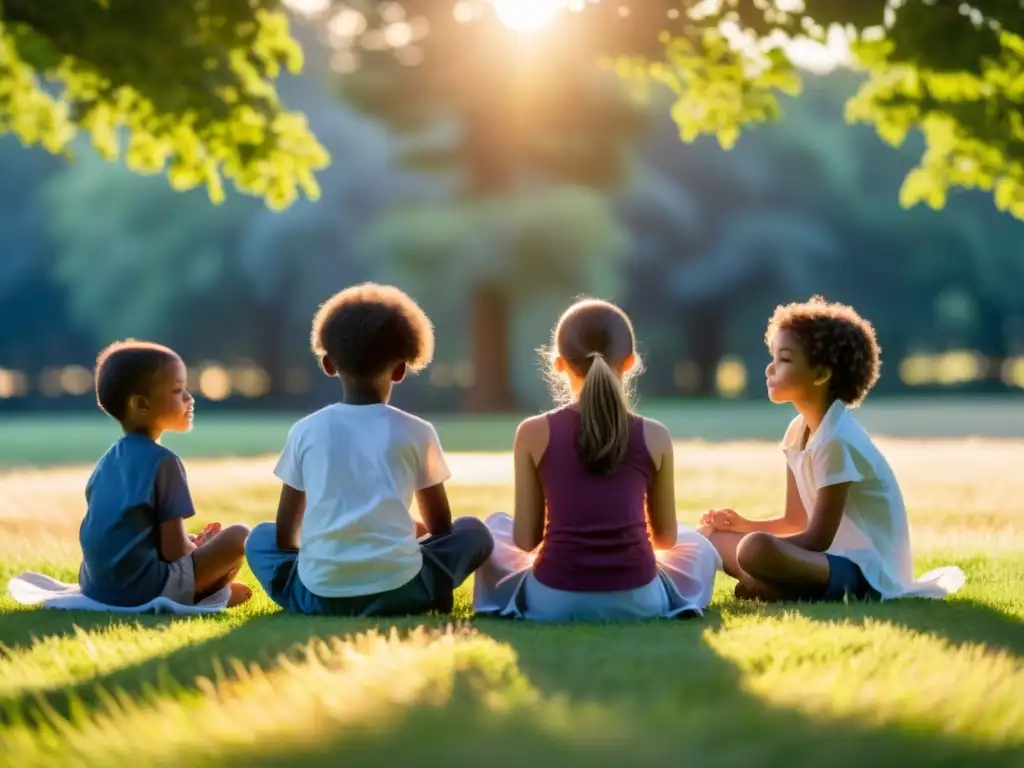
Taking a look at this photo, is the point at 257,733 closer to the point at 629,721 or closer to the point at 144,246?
the point at 629,721

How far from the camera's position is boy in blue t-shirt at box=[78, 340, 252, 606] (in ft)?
19.3

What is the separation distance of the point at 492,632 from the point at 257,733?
6.35 ft

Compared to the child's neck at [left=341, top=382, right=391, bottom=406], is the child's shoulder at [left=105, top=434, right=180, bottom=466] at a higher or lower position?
lower

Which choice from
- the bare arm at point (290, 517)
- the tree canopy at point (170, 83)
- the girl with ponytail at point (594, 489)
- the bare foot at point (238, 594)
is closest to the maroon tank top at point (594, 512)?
the girl with ponytail at point (594, 489)

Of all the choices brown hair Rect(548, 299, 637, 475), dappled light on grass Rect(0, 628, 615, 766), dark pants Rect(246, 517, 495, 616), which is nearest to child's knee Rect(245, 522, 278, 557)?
dark pants Rect(246, 517, 495, 616)

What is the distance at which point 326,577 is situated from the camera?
5668mm

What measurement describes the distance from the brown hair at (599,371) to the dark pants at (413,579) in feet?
2.24

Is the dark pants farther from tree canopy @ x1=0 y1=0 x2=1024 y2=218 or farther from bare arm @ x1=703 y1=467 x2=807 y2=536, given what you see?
tree canopy @ x1=0 y1=0 x2=1024 y2=218

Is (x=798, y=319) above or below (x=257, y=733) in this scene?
above

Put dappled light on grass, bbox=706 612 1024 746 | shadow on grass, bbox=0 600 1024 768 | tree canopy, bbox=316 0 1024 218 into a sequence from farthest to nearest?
tree canopy, bbox=316 0 1024 218, dappled light on grass, bbox=706 612 1024 746, shadow on grass, bbox=0 600 1024 768

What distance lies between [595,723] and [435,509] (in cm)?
260

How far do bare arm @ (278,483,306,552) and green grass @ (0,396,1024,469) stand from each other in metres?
13.2

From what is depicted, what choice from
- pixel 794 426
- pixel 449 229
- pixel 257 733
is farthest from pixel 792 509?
pixel 449 229

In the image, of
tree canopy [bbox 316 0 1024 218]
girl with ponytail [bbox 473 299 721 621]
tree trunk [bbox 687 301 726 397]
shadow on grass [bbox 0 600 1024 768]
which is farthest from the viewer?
tree trunk [bbox 687 301 726 397]
